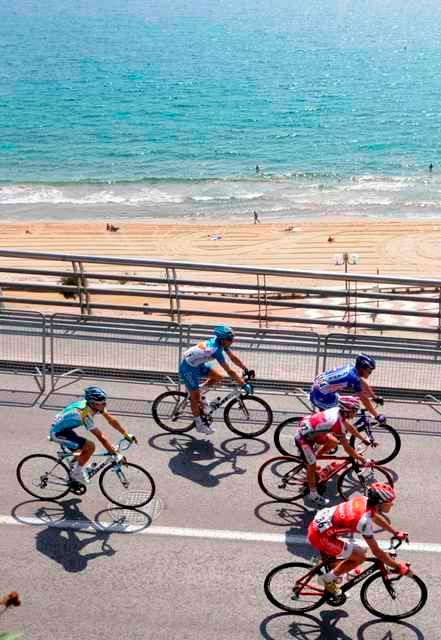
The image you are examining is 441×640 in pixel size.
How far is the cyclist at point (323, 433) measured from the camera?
1019 cm

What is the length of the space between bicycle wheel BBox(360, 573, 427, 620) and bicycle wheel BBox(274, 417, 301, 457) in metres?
2.85

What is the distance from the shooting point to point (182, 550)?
979cm

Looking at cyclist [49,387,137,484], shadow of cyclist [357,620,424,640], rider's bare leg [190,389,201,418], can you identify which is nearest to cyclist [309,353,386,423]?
rider's bare leg [190,389,201,418]

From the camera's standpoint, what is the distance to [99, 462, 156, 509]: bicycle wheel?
1049 cm

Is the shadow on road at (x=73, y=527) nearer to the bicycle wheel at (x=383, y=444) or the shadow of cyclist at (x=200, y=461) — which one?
the shadow of cyclist at (x=200, y=461)

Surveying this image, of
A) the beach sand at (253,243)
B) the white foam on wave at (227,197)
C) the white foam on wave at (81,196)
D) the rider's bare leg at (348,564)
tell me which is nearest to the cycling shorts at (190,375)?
the rider's bare leg at (348,564)

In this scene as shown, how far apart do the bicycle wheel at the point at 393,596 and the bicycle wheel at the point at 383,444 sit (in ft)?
8.96

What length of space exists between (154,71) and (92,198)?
71276mm

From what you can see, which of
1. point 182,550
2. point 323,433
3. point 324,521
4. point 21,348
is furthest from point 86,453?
point 21,348

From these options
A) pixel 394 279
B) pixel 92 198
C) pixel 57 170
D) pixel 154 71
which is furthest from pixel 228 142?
pixel 394 279

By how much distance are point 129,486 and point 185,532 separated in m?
0.98

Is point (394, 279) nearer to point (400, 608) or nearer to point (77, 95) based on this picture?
point (400, 608)

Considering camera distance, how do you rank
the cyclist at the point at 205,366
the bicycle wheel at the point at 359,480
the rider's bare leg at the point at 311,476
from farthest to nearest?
the cyclist at the point at 205,366 < the bicycle wheel at the point at 359,480 < the rider's bare leg at the point at 311,476

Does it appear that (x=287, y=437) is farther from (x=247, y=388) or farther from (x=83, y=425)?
(x=83, y=425)
